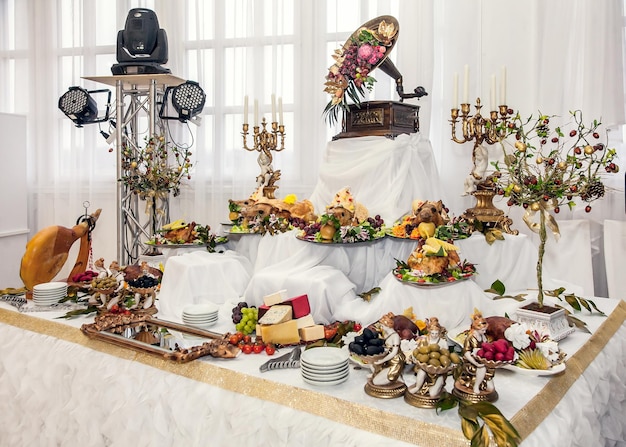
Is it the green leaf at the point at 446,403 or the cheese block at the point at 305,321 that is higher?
the cheese block at the point at 305,321

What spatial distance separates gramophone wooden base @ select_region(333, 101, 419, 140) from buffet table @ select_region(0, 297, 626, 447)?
1.10m

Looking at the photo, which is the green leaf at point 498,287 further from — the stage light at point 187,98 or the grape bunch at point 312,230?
the stage light at point 187,98

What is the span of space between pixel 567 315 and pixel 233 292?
1.46 meters

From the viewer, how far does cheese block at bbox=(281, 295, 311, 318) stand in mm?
2145

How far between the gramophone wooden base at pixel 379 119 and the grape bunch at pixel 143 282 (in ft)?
4.12

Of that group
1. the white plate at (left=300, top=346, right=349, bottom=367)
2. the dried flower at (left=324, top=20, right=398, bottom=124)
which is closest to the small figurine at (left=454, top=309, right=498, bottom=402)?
the white plate at (left=300, top=346, right=349, bottom=367)

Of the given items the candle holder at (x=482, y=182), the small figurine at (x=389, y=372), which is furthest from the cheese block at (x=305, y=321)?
the candle holder at (x=482, y=182)

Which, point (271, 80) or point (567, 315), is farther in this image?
point (271, 80)

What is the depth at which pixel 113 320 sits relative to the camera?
231 cm

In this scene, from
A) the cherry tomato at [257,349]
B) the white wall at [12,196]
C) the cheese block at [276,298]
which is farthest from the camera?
the white wall at [12,196]

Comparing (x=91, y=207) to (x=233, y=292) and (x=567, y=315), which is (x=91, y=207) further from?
(x=567, y=315)

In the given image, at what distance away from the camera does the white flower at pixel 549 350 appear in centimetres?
173

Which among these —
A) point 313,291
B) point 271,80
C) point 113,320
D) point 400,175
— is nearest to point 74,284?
point 113,320

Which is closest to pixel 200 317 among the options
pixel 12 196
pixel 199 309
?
pixel 199 309
